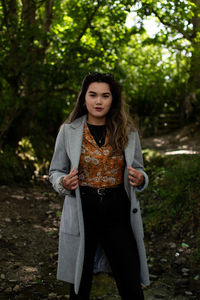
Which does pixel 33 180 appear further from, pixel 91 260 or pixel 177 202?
pixel 91 260

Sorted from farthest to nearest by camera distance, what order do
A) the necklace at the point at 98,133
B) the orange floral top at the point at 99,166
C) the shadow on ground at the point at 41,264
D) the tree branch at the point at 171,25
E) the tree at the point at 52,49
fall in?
the tree at the point at 52,49, the tree branch at the point at 171,25, the shadow on ground at the point at 41,264, the necklace at the point at 98,133, the orange floral top at the point at 99,166

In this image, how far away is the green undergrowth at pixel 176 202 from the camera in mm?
5078

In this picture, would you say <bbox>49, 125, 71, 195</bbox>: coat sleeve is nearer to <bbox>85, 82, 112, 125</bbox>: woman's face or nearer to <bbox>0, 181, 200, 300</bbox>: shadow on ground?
<bbox>85, 82, 112, 125</bbox>: woman's face

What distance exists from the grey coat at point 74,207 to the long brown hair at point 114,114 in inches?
2.9

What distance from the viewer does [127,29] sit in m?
7.76

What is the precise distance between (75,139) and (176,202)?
342 cm

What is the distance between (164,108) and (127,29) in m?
5.15

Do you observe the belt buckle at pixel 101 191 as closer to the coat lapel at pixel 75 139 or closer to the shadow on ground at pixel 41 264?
the coat lapel at pixel 75 139

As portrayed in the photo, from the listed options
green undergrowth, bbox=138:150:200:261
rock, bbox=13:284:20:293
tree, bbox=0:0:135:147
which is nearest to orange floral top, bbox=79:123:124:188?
rock, bbox=13:284:20:293

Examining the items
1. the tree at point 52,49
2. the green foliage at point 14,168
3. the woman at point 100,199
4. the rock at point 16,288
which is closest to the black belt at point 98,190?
the woman at point 100,199

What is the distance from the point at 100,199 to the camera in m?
2.45

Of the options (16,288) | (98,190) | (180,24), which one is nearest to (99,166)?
(98,190)

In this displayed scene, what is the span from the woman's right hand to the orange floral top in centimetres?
19

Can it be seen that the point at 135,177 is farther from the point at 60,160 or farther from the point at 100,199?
the point at 60,160
